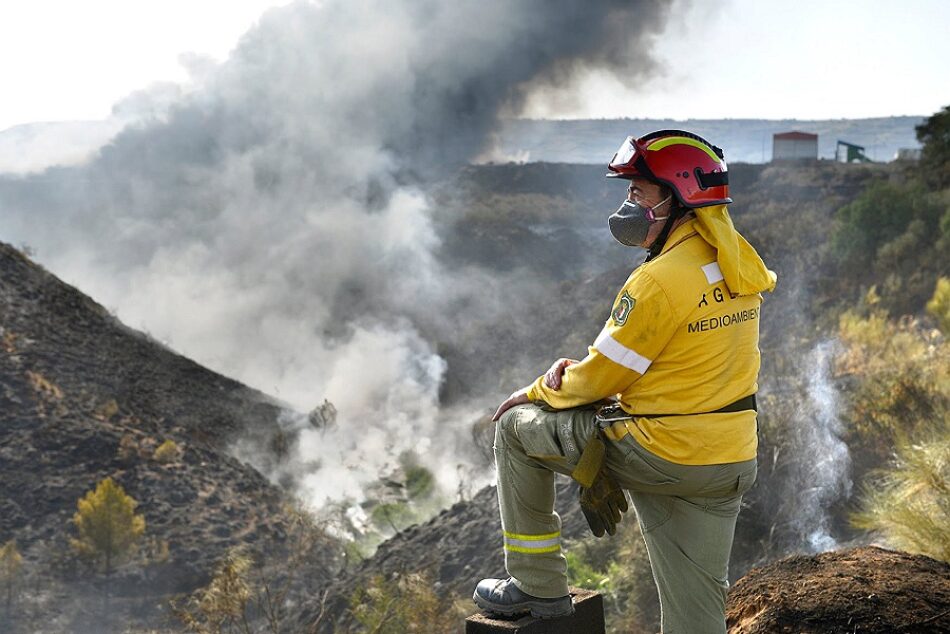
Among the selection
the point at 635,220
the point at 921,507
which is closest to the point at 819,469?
the point at 921,507

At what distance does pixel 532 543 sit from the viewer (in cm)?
321

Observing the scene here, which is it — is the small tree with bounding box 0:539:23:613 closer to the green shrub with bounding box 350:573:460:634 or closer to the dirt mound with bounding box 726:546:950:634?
the green shrub with bounding box 350:573:460:634

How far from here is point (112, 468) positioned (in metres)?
13.3

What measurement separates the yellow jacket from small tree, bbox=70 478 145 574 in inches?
378

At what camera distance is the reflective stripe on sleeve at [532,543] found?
320 centimetres

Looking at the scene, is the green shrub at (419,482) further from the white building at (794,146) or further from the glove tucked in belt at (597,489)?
the white building at (794,146)

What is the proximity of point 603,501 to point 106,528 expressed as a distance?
9.56m

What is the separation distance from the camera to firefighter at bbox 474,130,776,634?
2912mm

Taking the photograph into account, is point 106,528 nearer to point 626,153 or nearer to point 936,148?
point 626,153

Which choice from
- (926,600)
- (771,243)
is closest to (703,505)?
(926,600)

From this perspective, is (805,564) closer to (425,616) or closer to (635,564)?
(635,564)

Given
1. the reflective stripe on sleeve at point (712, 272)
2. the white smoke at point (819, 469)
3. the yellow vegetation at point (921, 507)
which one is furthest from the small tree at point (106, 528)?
the reflective stripe on sleeve at point (712, 272)

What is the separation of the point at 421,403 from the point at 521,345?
15.5ft

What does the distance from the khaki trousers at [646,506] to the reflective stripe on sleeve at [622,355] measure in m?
0.25
